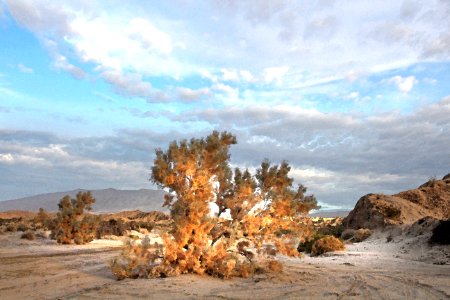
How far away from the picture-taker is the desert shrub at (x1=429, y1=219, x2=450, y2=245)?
16.2m

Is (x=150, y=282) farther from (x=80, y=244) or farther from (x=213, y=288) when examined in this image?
(x=80, y=244)

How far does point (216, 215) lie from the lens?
11.1m

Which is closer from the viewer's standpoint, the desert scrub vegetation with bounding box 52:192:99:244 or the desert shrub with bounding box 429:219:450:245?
the desert shrub with bounding box 429:219:450:245

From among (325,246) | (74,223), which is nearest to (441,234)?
(325,246)

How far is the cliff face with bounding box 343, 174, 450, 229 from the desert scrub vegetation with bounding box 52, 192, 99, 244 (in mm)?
17068

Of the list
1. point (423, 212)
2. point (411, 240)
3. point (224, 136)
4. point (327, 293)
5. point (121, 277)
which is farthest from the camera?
point (423, 212)

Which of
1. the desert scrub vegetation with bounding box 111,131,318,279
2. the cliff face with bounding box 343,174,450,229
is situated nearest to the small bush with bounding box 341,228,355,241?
the cliff face with bounding box 343,174,450,229

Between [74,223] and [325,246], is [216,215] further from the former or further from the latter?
[74,223]

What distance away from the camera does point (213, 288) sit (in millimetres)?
8586

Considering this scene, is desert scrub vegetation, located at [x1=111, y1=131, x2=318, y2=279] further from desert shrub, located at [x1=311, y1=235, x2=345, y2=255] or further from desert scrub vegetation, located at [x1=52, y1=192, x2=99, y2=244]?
desert scrub vegetation, located at [x1=52, y1=192, x2=99, y2=244]

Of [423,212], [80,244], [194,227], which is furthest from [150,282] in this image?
[423,212]

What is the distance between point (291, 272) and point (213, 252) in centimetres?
243

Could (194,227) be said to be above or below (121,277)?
above

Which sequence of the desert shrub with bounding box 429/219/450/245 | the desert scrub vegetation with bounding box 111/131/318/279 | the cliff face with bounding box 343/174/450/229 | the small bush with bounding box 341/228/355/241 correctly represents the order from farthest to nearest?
the cliff face with bounding box 343/174/450/229 → the small bush with bounding box 341/228/355/241 → the desert shrub with bounding box 429/219/450/245 → the desert scrub vegetation with bounding box 111/131/318/279
